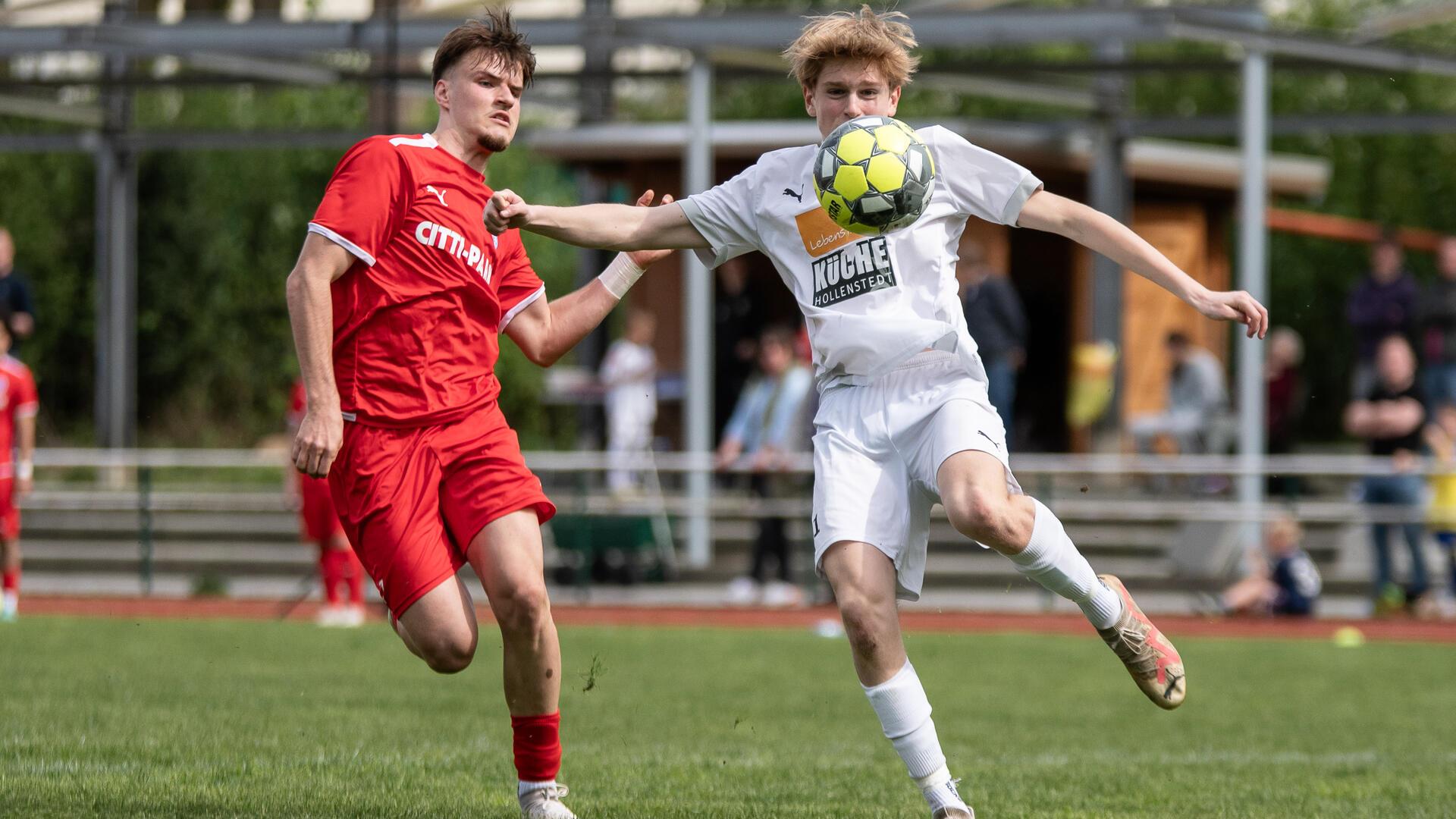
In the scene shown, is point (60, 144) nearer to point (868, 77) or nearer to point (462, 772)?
point (462, 772)

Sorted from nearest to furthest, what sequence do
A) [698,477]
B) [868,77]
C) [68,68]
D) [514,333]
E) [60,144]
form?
1. [868,77]
2. [514,333]
3. [698,477]
4. [60,144]
5. [68,68]

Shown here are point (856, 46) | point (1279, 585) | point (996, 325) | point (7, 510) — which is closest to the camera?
point (856, 46)

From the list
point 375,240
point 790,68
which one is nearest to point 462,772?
point 375,240

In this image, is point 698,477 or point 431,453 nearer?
point 431,453

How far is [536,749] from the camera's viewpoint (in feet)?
19.1

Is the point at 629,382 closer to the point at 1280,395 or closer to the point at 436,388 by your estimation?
the point at 1280,395

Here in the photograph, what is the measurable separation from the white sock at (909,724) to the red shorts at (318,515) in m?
8.90

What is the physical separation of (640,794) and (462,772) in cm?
80

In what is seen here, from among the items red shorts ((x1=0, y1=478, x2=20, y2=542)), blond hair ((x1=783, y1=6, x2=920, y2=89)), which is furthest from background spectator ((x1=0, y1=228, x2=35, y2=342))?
blond hair ((x1=783, y1=6, x2=920, y2=89))

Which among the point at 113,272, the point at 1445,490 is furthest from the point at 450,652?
the point at 113,272

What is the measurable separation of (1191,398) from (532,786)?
13569mm

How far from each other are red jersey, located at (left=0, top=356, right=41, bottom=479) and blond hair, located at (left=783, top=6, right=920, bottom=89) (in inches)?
403

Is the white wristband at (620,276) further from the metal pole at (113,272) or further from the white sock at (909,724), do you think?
the metal pole at (113,272)

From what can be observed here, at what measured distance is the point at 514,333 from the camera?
627cm
